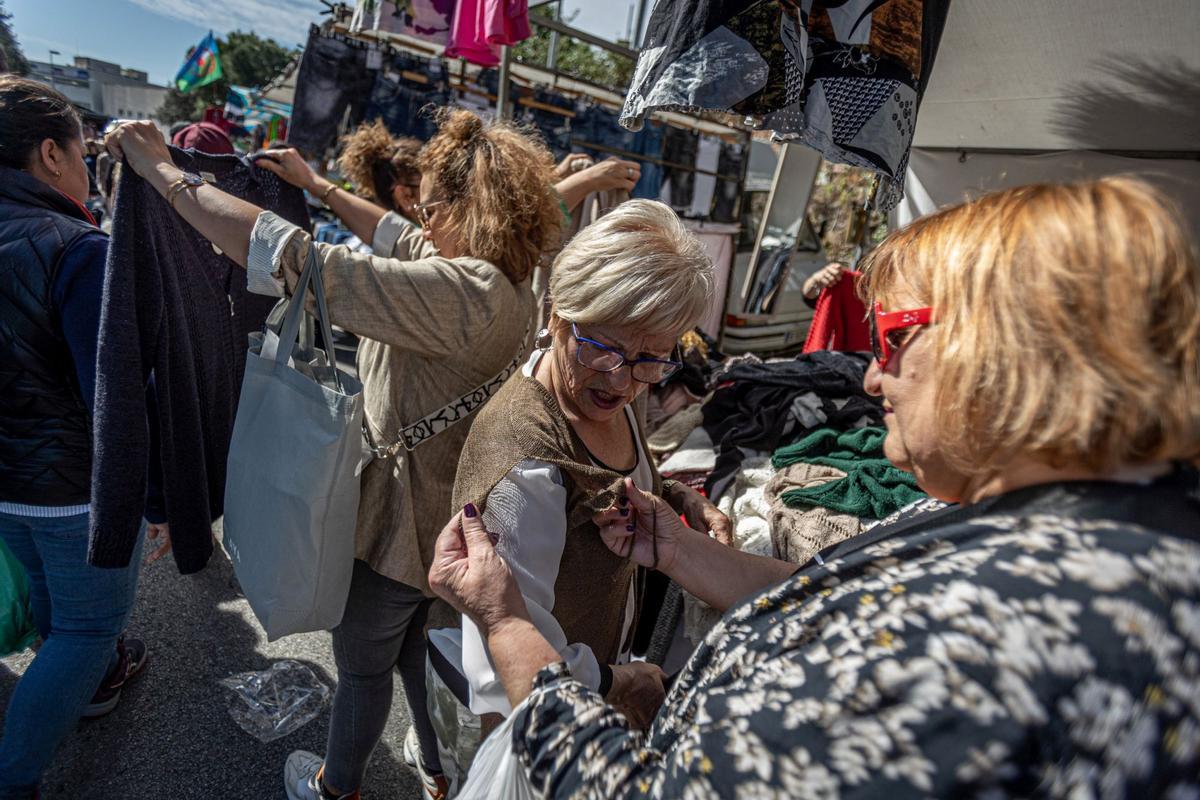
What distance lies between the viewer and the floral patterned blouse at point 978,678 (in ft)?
1.89

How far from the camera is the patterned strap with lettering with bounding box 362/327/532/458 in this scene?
1664 millimetres

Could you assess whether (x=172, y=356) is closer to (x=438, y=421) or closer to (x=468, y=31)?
(x=438, y=421)

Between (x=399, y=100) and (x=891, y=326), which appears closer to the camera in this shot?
(x=891, y=326)

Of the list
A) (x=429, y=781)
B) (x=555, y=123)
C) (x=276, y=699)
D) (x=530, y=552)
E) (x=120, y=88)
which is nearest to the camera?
(x=530, y=552)

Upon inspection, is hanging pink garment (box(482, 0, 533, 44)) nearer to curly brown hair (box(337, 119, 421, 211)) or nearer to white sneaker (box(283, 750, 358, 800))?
curly brown hair (box(337, 119, 421, 211))

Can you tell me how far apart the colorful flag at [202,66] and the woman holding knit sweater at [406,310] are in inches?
463

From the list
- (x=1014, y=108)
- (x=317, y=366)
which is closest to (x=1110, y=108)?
(x=1014, y=108)

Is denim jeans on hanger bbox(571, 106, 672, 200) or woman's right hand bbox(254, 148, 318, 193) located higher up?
denim jeans on hanger bbox(571, 106, 672, 200)

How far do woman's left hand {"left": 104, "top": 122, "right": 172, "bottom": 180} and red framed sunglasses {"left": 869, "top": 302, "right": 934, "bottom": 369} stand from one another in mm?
1565

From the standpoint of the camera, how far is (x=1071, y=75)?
236cm

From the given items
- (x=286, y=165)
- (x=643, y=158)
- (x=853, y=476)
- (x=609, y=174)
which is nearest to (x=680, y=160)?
(x=643, y=158)

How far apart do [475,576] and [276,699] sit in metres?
1.94

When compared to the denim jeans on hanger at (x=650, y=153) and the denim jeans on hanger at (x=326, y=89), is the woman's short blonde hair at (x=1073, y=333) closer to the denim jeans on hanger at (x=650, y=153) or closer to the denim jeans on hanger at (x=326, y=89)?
the denim jeans on hanger at (x=326, y=89)

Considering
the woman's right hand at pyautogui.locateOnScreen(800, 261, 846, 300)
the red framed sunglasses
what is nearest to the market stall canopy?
the woman's right hand at pyautogui.locateOnScreen(800, 261, 846, 300)
